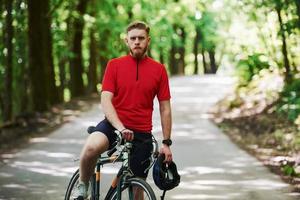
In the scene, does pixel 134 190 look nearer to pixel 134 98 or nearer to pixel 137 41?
pixel 134 98

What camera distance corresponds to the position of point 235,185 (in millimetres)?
8875

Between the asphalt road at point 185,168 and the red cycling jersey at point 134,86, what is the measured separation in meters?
3.06

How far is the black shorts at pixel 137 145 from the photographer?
17.3ft

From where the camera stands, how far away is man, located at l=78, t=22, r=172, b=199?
5184 mm

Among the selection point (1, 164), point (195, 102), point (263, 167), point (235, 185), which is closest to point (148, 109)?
point (235, 185)

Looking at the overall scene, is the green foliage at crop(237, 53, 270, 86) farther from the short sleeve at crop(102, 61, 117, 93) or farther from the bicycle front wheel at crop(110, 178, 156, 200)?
the bicycle front wheel at crop(110, 178, 156, 200)

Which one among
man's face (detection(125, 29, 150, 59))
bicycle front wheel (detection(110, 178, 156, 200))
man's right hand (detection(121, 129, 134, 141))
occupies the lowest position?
bicycle front wheel (detection(110, 178, 156, 200))

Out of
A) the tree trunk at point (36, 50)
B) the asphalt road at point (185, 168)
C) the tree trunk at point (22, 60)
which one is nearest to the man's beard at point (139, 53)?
the asphalt road at point (185, 168)

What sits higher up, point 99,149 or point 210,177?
point 99,149

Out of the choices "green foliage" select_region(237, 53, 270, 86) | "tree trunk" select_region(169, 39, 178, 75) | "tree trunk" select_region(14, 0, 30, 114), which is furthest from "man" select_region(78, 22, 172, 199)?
"tree trunk" select_region(169, 39, 178, 75)

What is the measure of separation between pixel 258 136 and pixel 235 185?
5.12 m

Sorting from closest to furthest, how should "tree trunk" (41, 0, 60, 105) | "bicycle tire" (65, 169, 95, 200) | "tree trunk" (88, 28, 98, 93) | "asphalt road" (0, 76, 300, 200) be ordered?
"bicycle tire" (65, 169, 95, 200)
"asphalt road" (0, 76, 300, 200)
"tree trunk" (41, 0, 60, 105)
"tree trunk" (88, 28, 98, 93)

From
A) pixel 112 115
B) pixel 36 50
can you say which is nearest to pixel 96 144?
pixel 112 115

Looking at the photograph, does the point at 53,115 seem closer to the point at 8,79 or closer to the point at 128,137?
the point at 8,79
